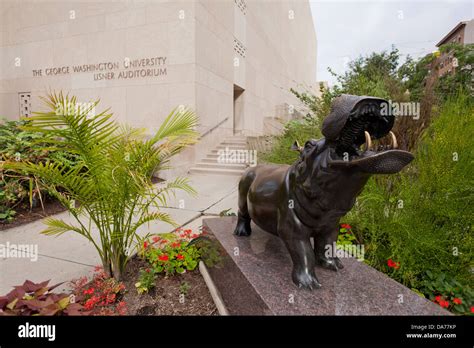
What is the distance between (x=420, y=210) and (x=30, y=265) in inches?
166

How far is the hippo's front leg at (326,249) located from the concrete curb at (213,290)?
0.85 metres

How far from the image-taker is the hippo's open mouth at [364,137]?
1202 millimetres

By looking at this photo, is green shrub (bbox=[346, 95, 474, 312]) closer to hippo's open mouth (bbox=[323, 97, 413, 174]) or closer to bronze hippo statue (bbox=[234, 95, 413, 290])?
bronze hippo statue (bbox=[234, 95, 413, 290])

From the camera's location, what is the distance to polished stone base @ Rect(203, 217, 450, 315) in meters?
1.49

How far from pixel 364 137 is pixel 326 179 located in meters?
0.29

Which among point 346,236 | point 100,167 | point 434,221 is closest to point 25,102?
point 100,167

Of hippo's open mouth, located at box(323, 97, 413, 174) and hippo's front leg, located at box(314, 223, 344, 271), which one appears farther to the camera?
hippo's front leg, located at box(314, 223, 344, 271)

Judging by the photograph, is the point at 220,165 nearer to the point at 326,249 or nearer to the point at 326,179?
the point at 326,249

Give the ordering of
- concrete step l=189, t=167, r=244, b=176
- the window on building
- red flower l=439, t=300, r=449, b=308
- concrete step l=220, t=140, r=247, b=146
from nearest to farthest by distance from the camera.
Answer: red flower l=439, t=300, r=449, b=308 → concrete step l=189, t=167, r=244, b=176 → concrete step l=220, t=140, r=247, b=146 → the window on building

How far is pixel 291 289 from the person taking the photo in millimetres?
1619

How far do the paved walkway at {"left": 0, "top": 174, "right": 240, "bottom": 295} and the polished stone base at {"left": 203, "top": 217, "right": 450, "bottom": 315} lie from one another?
51.7 inches

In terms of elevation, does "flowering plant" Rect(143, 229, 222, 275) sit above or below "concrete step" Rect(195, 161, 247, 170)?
below

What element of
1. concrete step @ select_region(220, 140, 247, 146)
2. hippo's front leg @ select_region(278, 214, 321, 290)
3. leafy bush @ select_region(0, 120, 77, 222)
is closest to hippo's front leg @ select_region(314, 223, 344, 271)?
hippo's front leg @ select_region(278, 214, 321, 290)
